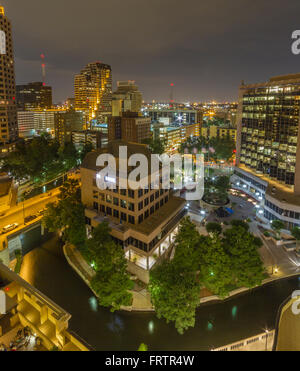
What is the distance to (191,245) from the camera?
30.9m

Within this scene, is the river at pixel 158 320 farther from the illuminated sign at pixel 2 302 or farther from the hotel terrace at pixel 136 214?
the illuminated sign at pixel 2 302

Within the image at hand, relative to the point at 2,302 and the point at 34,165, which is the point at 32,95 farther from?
the point at 2,302

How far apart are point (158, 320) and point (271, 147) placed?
43564 millimetres

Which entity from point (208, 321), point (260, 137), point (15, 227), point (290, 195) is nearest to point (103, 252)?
point (208, 321)

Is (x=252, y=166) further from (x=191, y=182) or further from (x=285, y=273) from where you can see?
(x=285, y=273)

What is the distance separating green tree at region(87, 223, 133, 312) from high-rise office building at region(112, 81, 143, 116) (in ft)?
428

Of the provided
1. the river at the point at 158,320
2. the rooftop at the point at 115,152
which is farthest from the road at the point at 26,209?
the rooftop at the point at 115,152

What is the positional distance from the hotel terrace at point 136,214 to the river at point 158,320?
6.51 m

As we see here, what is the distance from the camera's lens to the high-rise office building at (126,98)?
16075 centimetres

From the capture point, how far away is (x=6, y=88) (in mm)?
80312

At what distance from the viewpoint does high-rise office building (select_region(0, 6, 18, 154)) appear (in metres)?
78.1

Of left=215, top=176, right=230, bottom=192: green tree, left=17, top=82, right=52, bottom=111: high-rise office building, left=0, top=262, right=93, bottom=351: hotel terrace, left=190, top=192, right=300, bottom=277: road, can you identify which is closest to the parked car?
left=0, top=262, right=93, bottom=351: hotel terrace

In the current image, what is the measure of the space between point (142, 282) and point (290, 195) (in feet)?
107

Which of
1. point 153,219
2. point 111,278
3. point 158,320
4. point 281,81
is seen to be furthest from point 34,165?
point 281,81
